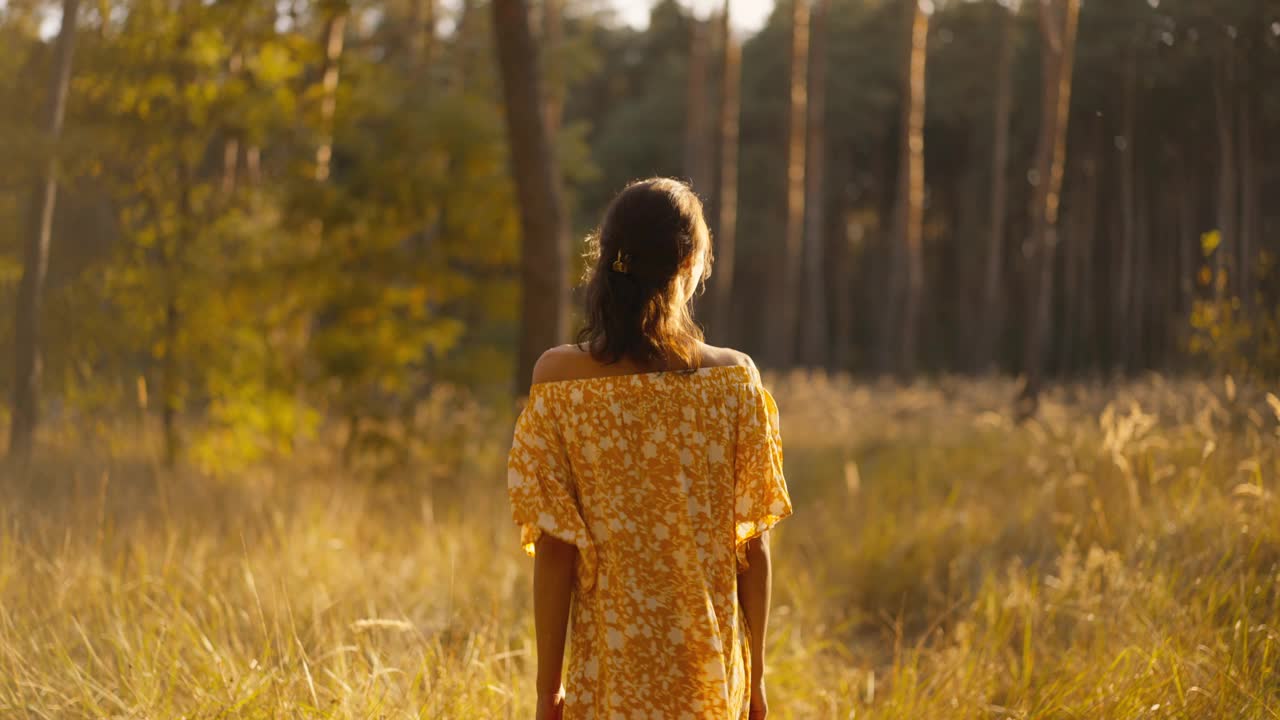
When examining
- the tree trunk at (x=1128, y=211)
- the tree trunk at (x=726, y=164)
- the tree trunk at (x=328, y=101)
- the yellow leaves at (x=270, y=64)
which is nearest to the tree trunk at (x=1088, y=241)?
the tree trunk at (x=1128, y=211)

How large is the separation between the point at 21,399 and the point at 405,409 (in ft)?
9.53

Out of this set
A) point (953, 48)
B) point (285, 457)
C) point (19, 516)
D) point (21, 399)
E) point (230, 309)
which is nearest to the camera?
point (19, 516)

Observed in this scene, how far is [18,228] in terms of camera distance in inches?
293

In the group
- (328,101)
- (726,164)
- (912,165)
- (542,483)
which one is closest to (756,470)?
(542,483)

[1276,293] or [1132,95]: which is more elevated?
[1132,95]

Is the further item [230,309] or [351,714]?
[230,309]

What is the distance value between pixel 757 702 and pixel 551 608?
1.91 ft

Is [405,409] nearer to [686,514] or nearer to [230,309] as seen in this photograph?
[230,309]

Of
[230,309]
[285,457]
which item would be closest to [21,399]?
[230,309]

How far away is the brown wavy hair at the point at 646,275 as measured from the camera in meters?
2.20

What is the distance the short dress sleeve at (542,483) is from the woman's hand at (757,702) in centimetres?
57

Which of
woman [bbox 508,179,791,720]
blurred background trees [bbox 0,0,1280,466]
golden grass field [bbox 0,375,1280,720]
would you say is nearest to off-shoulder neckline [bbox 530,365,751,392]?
woman [bbox 508,179,791,720]

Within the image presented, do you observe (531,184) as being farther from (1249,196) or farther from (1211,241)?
(1249,196)

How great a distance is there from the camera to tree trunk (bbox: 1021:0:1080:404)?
36.1ft
